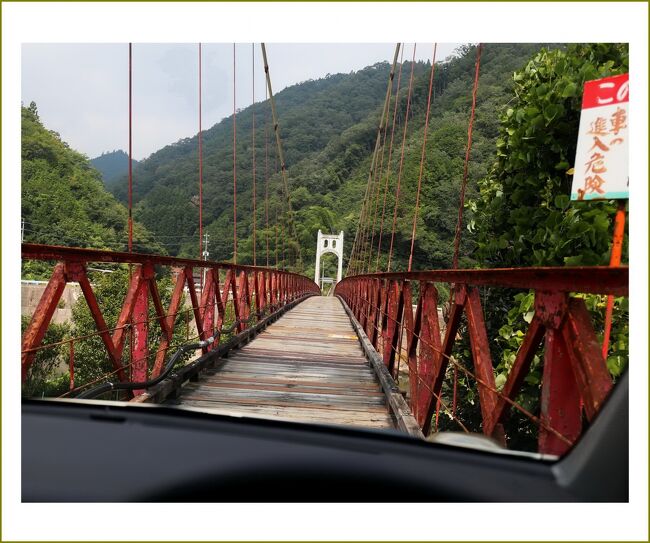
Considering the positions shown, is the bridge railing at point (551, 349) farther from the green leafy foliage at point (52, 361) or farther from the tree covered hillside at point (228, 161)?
the tree covered hillside at point (228, 161)

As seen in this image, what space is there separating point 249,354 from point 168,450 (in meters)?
3.34

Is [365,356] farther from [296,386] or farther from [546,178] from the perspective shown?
[546,178]

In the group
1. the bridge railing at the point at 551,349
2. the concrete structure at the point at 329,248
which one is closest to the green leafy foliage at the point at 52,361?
the bridge railing at the point at 551,349

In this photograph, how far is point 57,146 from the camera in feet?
83.1

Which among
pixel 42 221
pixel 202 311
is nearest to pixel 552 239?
pixel 202 311

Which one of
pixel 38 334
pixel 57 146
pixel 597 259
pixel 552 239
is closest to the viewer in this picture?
pixel 38 334

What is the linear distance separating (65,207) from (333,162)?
27021mm

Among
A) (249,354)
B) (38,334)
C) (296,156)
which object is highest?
(296,156)

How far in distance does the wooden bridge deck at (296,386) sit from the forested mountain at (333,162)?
473 centimetres

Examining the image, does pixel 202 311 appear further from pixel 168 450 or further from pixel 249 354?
pixel 168 450

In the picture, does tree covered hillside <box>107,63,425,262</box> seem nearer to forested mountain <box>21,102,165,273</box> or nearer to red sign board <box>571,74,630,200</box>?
forested mountain <box>21,102,165,273</box>

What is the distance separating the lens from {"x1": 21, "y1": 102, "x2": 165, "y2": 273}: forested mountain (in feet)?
67.5

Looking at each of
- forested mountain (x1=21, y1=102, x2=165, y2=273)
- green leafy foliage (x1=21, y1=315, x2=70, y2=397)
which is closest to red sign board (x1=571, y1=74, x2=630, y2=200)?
green leafy foliage (x1=21, y1=315, x2=70, y2=397)

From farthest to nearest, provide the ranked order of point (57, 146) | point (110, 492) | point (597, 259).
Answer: point (57, 146), point (597, 259), point (110, 492)
